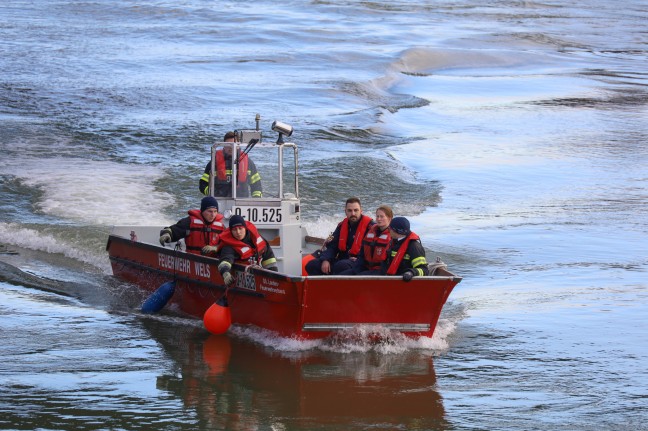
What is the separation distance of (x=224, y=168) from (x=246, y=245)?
5.68ft

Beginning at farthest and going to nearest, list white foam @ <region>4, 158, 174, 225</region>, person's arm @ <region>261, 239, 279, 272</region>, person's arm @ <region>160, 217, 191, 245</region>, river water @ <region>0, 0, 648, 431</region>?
1. white foam @ <region>4, 158, 174, 225</region>
2. person's arm @ <region>160, 217, 191, 245</region>
3. person's arm @ <region>261, 239, 279, 272</region>
4. river water @ <region>0, 0, 648, 431</region>

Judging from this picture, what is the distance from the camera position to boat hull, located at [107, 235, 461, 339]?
952cm

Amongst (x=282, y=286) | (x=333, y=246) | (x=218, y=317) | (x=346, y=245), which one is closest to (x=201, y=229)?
(x=218, y=317)

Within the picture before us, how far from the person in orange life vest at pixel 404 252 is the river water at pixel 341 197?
2.42 ft

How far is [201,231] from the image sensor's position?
36.3 feet

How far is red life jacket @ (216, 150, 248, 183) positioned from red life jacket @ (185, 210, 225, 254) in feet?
2.47

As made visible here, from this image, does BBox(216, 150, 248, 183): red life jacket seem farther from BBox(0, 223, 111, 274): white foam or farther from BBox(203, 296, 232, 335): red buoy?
BBox(0, 223, 111, 274): white foam

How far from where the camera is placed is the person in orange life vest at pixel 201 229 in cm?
1095

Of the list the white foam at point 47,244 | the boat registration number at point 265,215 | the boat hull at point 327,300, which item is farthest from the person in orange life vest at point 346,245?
the white foam at point 47,244

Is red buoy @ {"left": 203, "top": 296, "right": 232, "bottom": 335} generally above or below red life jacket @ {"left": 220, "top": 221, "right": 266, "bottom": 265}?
below

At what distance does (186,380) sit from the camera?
364 inches

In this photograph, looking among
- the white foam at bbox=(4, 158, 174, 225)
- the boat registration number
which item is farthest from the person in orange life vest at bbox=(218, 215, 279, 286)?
the white foam at bbox=(4, 158, 174, 225)

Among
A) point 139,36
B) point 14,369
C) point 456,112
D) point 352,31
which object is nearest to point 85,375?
point 14,369

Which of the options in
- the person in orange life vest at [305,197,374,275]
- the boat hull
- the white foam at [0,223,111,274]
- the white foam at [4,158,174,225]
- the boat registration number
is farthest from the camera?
the white foam at [4,158,174,225]
